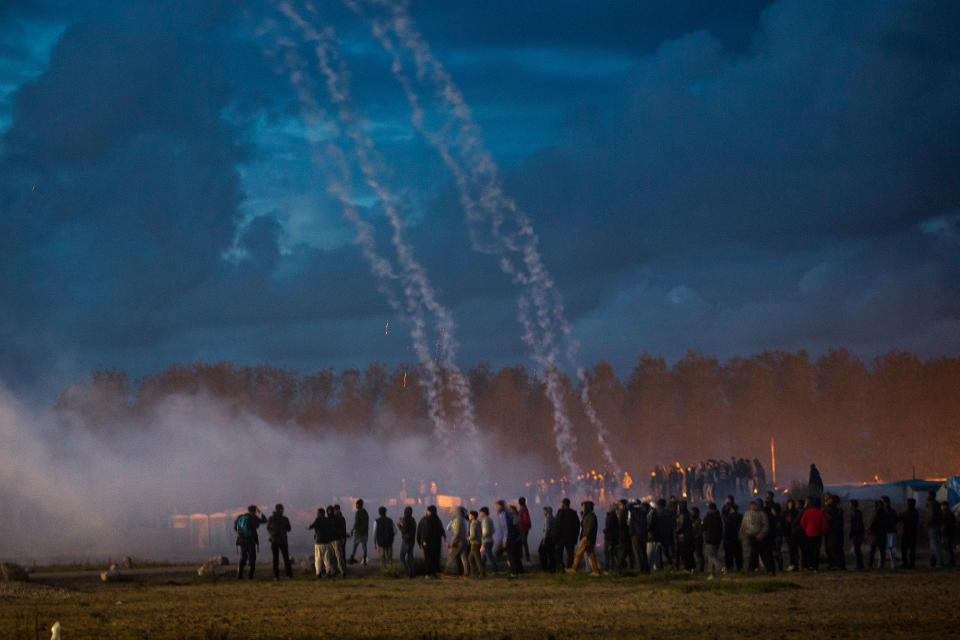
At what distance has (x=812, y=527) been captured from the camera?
23516 mm

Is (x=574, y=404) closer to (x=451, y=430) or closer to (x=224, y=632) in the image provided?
(x=451, y=430)

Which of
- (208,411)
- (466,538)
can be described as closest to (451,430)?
(208,411)

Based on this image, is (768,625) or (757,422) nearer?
(768,625)

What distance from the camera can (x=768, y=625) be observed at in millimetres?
15062

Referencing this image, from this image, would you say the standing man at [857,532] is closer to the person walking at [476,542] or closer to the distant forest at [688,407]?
the person walking at [476,542]

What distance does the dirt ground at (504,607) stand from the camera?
1485 cm

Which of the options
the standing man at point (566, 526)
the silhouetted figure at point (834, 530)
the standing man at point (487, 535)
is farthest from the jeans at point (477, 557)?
the silhouetted figure at point (834, 530)

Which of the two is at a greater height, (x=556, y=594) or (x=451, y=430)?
(x=451, y=430)

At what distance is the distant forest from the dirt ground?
90.8 metres

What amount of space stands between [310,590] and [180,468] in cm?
10633

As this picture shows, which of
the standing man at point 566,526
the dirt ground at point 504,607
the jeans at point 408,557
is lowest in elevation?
the dirt ground at point 504,607

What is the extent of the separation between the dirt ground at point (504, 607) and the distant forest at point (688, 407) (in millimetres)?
90789

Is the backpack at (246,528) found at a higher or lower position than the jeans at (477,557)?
higher

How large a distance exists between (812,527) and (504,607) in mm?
9197
